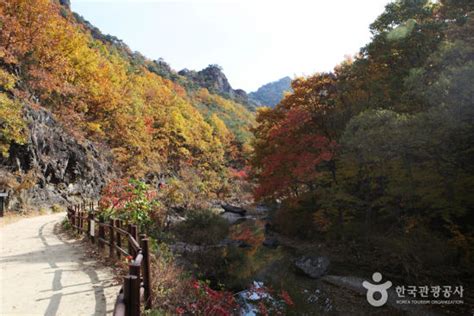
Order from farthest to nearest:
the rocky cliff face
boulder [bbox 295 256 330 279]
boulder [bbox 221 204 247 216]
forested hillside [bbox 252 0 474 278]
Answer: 1. boulder [bbox 221 204 247 216]
2. the rocky cliff face
3. boulder [bbox 295 256 330 279]
4. forested hillside [bbox 252 0 474 278]

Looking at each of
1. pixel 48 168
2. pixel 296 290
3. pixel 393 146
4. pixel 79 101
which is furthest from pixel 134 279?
pixel 79 101

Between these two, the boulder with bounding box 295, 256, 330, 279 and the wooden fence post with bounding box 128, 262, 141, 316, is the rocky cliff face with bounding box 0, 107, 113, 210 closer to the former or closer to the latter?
the boulder with bounding box 295, 256, 330, 279

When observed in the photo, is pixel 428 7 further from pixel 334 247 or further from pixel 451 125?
pixel 334 247

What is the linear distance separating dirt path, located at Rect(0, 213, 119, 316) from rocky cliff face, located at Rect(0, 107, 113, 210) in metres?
9.78

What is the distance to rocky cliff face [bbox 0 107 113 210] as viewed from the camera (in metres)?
18.7

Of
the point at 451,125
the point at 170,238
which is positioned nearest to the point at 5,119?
the point at 170,238

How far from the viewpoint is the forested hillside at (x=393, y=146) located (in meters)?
9.80

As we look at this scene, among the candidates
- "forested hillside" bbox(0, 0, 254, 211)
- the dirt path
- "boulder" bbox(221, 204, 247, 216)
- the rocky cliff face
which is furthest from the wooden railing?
"boulder" bbox(221, 204, 247, 216)

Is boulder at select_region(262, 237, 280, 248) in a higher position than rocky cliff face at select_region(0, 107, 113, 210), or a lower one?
lower

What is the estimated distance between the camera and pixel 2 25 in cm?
2095

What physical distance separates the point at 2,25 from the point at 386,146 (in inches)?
985

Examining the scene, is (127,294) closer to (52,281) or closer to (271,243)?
(52,281)

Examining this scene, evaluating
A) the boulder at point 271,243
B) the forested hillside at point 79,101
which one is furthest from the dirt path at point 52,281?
the boulder at point 271,243

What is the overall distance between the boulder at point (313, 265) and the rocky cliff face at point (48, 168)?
54.5 feet
